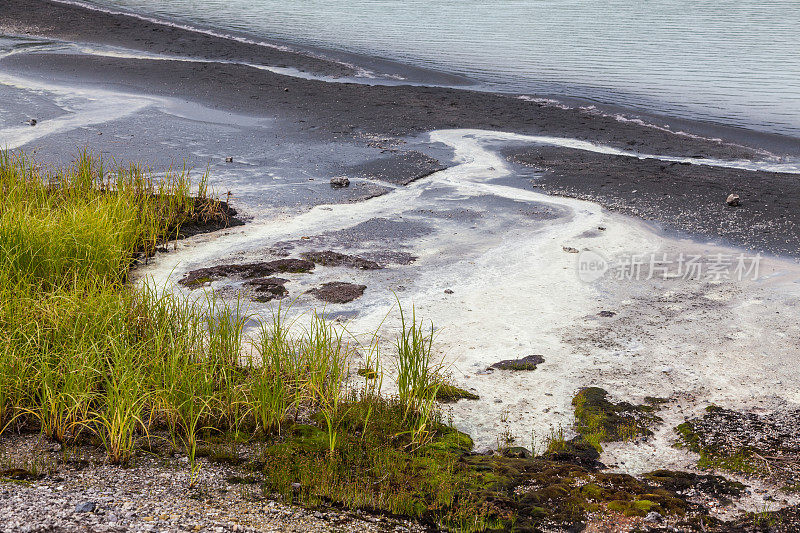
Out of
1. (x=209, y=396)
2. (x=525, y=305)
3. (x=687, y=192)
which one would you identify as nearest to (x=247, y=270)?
(x=525, y=305)

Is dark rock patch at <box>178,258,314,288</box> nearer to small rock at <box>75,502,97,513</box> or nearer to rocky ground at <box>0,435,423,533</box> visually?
rocky ground at <box>0,435,423,533</box>

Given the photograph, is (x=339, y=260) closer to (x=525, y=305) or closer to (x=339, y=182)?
(x=525, y=305)

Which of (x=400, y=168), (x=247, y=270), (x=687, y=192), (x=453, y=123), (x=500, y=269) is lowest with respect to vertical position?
(x=247, y=270)

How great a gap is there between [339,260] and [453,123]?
261 inches

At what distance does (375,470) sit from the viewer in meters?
3.73

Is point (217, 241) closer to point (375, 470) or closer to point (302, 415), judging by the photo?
point (302, 415)

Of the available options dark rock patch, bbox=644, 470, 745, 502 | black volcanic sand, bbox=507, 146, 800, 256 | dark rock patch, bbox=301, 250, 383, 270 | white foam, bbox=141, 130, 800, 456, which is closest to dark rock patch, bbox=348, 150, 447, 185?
white foam, bbox=141, 130, 800, 456

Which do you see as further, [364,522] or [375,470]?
[375,470]

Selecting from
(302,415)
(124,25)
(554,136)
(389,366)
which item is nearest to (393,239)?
(389,366)

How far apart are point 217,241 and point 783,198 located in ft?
22.0

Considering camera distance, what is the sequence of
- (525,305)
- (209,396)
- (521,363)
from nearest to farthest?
(209,396), (521,363), (525,305)

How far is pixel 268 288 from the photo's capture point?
6203 mm

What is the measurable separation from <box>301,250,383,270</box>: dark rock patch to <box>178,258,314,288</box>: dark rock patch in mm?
122

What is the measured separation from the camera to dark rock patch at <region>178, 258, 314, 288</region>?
6.39 metres
